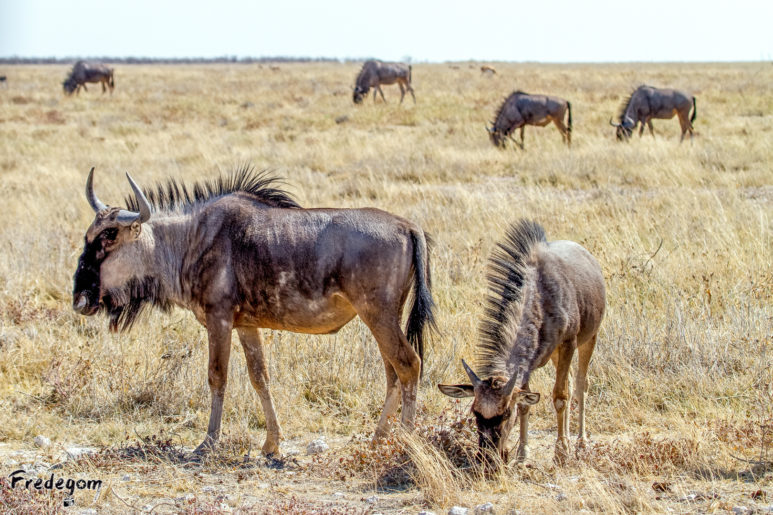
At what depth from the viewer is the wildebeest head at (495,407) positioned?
12.8 ft

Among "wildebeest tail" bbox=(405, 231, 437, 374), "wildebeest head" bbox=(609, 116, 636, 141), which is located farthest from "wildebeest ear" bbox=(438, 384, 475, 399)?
"wildebeest head" bbox=(609, 116, 636, 141)

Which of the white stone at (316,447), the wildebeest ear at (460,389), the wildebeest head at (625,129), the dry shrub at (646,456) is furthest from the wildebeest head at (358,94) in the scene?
the wildebeest ear at (460,389)

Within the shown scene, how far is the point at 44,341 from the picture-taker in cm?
630

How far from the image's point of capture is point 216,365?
15.5 feet

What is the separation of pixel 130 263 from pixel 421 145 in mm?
12517

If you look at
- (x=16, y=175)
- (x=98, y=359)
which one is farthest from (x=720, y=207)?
(x=16, y=175)

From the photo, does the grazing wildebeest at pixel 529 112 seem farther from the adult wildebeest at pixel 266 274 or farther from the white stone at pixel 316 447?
the white stone at pixel 316 447

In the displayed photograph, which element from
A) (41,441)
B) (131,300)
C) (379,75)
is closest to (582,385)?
(131,300)

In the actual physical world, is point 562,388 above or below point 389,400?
above

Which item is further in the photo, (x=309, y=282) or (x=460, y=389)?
(x=309, y=282)

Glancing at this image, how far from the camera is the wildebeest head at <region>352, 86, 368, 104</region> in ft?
100

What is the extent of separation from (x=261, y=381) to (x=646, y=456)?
7.35 feet

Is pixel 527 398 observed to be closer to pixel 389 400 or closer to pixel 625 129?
pixel 389 400

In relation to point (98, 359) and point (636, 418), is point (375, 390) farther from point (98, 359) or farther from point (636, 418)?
point (98, 359)
